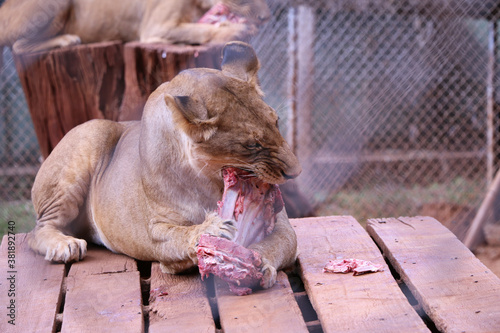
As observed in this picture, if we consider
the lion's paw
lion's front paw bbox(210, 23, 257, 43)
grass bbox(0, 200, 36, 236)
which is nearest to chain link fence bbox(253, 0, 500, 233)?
lion's front paw bbox(210, 23, 257, 43)

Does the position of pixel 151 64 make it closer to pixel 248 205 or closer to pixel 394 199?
pixel 248 205

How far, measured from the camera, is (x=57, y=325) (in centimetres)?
164

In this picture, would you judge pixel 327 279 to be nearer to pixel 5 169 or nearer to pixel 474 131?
pixel 5 169

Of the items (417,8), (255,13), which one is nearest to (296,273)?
(255,13)

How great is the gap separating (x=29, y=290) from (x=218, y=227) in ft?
1.99

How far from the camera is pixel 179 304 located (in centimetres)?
168

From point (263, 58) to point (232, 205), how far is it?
2979 millimetres

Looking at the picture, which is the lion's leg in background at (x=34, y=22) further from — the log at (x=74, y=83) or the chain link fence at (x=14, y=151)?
the chain link fence at (x=14, y=151)

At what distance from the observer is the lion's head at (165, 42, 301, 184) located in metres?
1.66

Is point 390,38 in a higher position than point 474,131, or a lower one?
higher

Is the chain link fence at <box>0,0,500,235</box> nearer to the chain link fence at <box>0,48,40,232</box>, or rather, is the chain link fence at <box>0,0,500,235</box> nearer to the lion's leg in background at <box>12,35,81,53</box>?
the chain link fence at <box>0,48,40,232</box>

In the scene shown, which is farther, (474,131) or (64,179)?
(474,131)

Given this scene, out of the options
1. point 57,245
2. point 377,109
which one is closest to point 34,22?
point 57,245

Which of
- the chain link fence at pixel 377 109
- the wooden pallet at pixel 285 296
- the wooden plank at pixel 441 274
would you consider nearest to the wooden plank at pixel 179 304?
the wooden pallet at pixel 285 296
